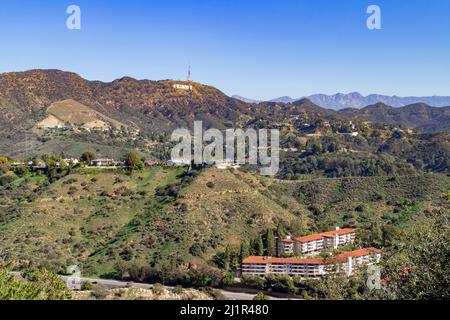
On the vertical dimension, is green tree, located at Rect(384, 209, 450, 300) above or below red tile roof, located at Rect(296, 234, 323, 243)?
above

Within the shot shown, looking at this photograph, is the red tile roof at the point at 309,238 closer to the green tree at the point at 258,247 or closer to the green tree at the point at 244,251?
the green tree at the point at 258,247

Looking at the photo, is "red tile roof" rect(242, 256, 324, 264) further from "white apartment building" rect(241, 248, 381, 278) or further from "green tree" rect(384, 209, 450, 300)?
"green tree" rect(384, 209, 450, 300)

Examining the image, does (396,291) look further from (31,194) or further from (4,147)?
(4,147)

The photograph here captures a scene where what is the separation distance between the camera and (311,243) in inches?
1380

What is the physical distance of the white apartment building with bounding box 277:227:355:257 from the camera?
34.6 m

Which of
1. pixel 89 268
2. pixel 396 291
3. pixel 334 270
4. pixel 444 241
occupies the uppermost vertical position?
pixel 444 241

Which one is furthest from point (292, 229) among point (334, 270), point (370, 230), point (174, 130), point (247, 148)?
point (174, 130)

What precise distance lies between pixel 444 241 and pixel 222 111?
11505cm

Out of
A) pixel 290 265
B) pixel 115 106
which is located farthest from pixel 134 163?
pixel 115 106

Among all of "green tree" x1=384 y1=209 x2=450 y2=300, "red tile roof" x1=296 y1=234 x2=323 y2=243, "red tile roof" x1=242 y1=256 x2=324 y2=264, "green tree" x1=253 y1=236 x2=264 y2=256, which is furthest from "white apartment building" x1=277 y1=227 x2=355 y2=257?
"green tree" x1=384 y1=209 x2=450 y2=300

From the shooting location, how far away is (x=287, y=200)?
1912 inches

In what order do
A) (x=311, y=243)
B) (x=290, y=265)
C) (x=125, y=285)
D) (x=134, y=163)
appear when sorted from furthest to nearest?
(x=134, y=163) < (x=311, y=243) < (x=290, y=265) < (x=125, y=285)

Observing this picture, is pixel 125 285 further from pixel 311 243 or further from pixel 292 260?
pixel 311 243

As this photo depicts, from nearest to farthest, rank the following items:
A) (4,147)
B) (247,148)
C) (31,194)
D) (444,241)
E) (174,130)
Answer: (444,241), (31,194), (4,147), (247,148), (174,130)
